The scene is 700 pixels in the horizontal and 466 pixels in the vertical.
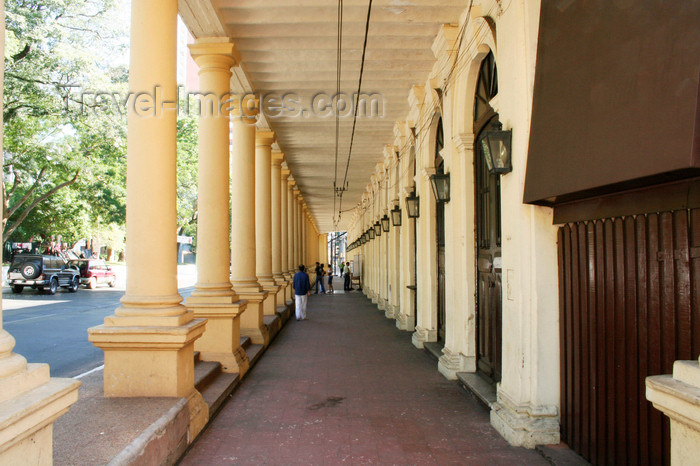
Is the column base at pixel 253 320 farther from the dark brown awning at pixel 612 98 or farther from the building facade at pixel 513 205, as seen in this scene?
the dark brown awning at pixel 612 98

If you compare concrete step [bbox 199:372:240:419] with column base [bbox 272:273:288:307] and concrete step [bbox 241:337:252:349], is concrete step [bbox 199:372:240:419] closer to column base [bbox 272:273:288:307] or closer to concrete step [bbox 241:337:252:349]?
concrete step [bbox 241:337:252:349]

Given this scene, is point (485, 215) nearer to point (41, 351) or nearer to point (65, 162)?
point (41, 351)

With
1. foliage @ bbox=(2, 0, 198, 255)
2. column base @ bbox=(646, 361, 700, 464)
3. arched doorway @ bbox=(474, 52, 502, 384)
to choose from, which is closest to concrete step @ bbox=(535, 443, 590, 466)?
arched doorway @ bbox=(474, 52, 502, 384)

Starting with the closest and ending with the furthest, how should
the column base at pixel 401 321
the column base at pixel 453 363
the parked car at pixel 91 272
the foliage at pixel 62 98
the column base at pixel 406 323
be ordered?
the column base at pixel 453 363 < the column base at pixel 406 323 < the column base at pixel 401 321 < the foliage at pixel 62 98 < the parked car at pixel 91 272

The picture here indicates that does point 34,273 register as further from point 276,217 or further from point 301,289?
point 301,289

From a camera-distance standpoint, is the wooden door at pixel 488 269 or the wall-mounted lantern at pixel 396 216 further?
the wall-mounted lantern at pixel 396 216

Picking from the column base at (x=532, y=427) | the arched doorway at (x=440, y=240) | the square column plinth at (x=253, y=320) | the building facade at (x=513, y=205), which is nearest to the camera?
the building facade at (x=513, y=205)

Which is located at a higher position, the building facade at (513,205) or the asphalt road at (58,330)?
the building facade at (513,205)

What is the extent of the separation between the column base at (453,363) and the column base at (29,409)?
5597mm

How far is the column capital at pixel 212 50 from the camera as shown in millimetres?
7730

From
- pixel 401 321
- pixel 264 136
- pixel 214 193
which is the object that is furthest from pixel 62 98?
pixel 401 321

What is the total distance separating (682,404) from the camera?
90.7 inches

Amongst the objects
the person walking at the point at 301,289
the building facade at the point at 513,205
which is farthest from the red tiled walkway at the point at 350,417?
the person walking at the point at 301,289

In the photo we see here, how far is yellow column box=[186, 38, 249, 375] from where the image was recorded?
24.9 feet
